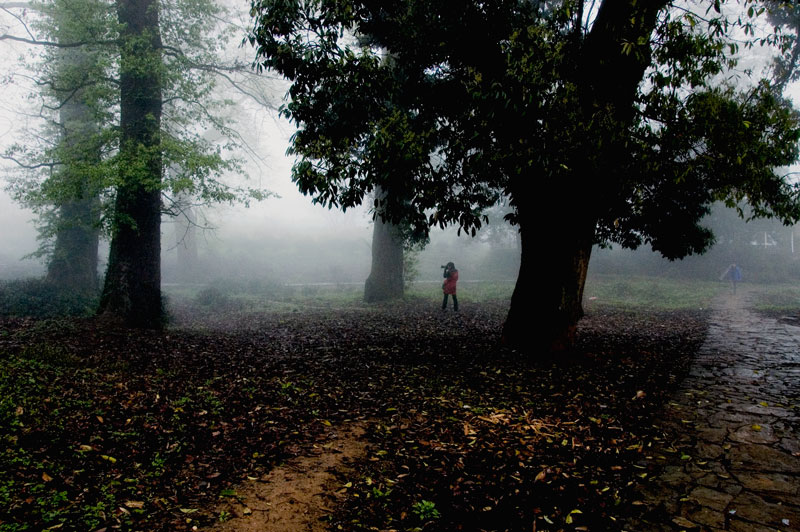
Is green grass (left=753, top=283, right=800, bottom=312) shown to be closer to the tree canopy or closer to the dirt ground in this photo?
the tree canopy

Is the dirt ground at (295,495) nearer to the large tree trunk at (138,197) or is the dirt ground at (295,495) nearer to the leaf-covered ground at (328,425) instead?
the leaf-covered ground at (328,425)

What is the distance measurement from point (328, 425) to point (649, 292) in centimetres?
2534

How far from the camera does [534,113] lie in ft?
22.9

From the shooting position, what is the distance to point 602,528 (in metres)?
3.70

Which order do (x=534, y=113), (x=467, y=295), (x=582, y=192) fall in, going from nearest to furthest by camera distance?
(x=534, y=113) → (x=582, y=192) → (x=467, y=295)

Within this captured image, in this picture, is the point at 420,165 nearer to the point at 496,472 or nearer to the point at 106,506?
the point at 496,472

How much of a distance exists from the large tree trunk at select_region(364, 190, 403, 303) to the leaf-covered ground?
30.9 feet

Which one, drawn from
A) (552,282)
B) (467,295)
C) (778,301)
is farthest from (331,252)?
(552,282)

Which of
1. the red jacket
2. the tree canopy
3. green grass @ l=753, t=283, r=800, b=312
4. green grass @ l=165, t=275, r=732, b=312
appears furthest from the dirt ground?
green grass @ l=753, t=283, r=800, b=312

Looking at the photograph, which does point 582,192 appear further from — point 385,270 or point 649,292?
point 649,292

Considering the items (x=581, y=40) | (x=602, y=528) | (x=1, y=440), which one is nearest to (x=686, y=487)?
(x=602, y=528)

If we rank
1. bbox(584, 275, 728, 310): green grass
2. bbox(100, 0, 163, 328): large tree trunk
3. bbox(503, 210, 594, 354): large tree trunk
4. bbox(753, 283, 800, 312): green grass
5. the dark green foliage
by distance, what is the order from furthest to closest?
bbox(584, 275, 728, 310): green grass, bbox(753, 283, 800, 312): green grass, the dark green foliage, bbox(100, 0, 163, 328): large tree trunk, bbox(503, 210, 594, 354): large tree trunk

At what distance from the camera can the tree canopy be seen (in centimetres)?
680

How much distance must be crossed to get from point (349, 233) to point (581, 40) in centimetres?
4156
